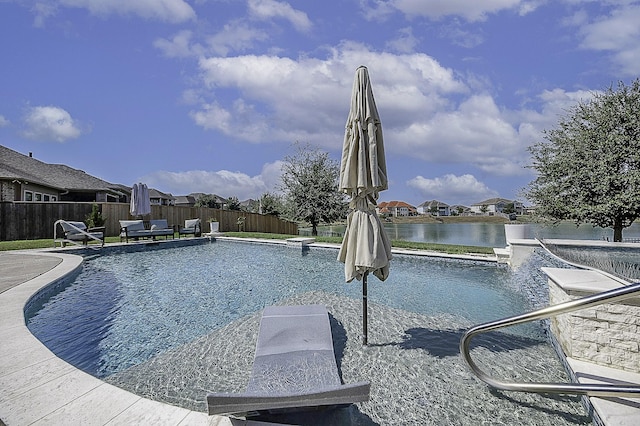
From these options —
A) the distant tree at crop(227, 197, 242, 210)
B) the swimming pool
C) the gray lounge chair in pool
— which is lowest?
the swimming pool

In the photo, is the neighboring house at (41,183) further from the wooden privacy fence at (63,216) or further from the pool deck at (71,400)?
the pool deck at (71,400)

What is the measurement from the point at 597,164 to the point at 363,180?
12474mm

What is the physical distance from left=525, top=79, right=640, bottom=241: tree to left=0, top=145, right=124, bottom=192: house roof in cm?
2603

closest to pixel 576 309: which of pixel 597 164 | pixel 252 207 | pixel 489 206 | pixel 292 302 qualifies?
pixel 292 302

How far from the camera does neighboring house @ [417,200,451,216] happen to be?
7794 centimetres

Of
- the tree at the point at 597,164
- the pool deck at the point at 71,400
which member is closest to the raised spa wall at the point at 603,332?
the pool deck at the point at 71,400

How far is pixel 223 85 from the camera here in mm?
11641

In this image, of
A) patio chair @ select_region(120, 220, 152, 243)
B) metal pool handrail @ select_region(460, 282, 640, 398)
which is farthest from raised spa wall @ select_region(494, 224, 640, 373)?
patio chair @ select_region(120, 220, 152, 243)

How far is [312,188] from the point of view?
21.5m

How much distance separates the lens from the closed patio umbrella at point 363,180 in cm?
356

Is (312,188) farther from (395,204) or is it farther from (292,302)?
(395,204)

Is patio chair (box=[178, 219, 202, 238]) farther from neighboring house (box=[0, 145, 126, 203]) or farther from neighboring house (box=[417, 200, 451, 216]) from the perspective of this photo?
neighboring house (box=[417, 200, 451, 216])

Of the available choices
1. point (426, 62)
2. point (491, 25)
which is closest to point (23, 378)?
point (491, 25)

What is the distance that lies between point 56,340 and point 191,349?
1867 mm
